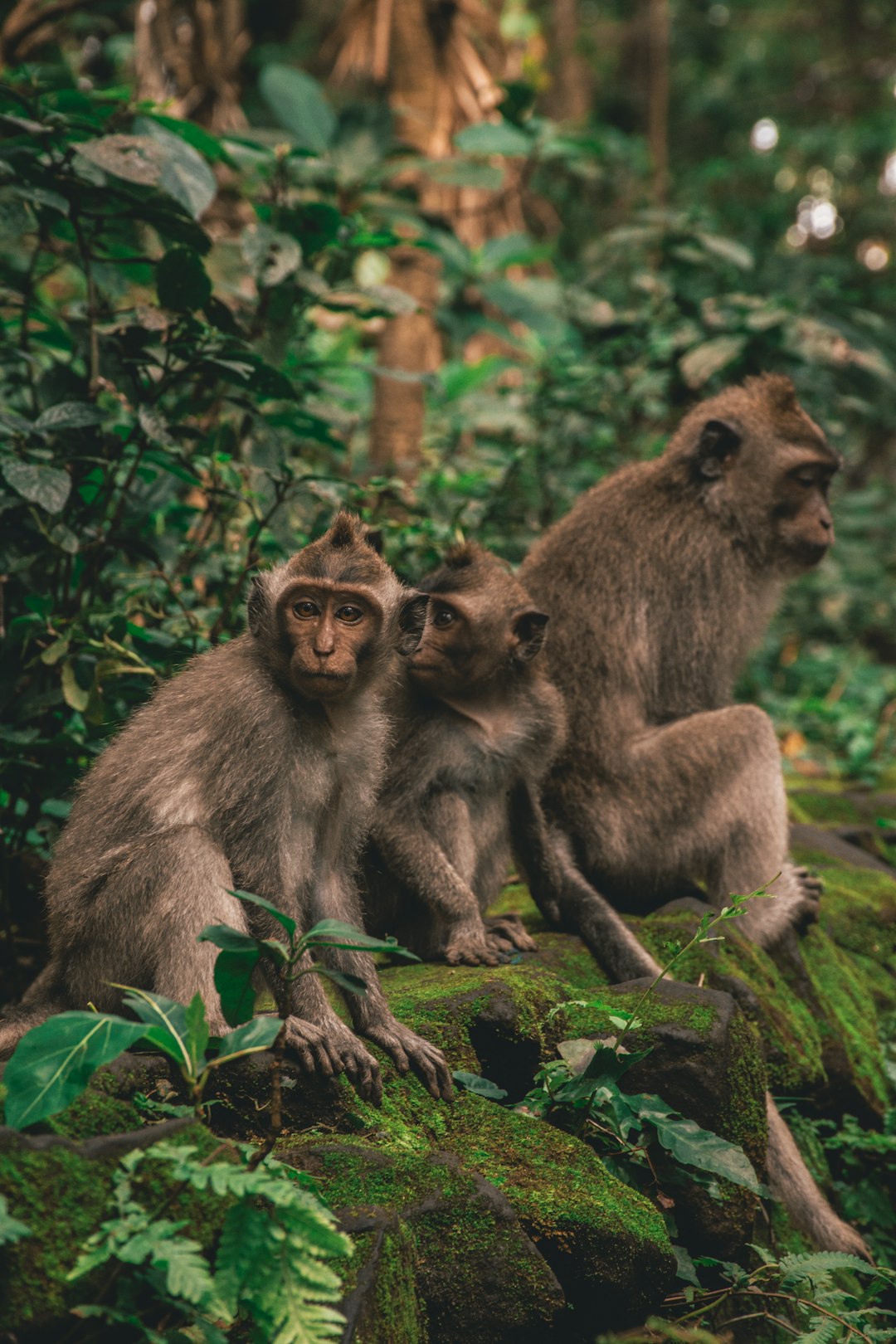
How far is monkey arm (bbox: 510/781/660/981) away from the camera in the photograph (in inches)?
196

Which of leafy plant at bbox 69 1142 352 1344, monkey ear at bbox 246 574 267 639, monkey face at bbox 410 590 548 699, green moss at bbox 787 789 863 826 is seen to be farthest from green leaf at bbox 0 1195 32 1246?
green moss at bbox 787 789 863 826

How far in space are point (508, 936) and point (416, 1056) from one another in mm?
1372

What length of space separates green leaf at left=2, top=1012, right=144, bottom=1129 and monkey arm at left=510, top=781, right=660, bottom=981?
2681mm

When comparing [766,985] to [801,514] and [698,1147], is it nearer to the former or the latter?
[698,1147]

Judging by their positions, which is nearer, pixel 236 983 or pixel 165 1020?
pixel 165 1020

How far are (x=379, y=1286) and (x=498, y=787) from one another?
2.64 m

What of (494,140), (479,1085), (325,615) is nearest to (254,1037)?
(479,1085)

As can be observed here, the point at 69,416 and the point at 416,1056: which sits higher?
the point at 69,416

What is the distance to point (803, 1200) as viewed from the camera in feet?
13.8

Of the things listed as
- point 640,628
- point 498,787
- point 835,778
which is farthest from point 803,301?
point 498,787

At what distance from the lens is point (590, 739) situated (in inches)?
223

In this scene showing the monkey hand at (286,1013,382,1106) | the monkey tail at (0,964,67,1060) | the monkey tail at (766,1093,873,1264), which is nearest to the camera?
the monkey hand at (286,1013,382,1106)

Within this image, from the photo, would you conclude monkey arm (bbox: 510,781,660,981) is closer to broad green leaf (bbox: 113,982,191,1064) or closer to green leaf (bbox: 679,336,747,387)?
broad green leaf (bbox: 113,982,191,1064)

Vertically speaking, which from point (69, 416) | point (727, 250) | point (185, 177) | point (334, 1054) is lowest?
Result: point (334, 1054)
